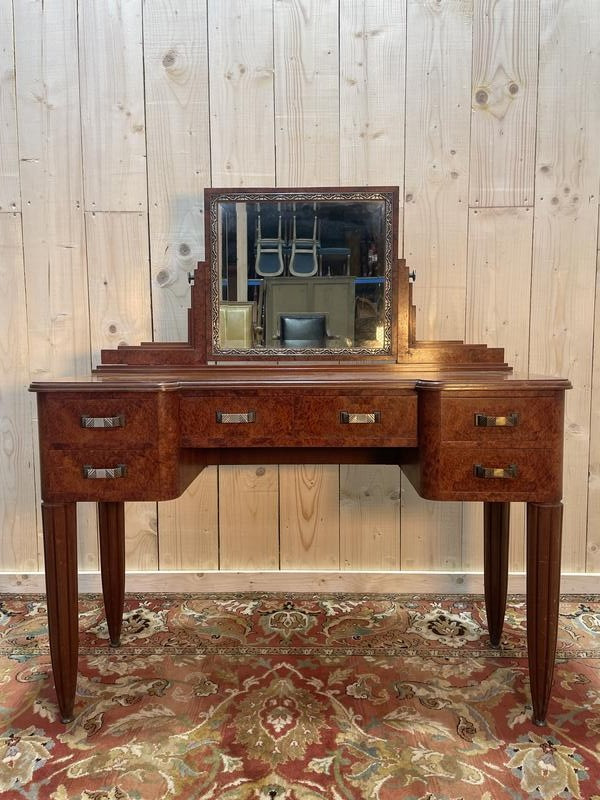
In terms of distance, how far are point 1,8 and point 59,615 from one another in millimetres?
2257

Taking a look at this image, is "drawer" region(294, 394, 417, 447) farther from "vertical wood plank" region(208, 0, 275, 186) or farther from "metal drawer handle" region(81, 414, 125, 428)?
"vertical wood plank" region(208, 0, 275, 186)

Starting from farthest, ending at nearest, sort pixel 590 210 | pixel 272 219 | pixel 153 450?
1. pixel 590 210
2. pixel 272 219
3. pixel 153 450

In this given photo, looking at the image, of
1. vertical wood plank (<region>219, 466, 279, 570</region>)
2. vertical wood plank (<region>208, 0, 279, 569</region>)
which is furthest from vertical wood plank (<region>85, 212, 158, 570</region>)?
vertical wood plank (<region>219, 466, 279, 570</region>)

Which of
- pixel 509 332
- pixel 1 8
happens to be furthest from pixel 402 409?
pixel 1 8

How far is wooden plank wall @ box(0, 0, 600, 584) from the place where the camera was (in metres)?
2.09

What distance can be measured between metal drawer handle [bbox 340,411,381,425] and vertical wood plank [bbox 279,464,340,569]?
756 millimetres

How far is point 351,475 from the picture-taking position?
2244 mm

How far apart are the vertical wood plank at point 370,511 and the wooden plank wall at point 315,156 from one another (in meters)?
0.02

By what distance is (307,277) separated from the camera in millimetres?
1970

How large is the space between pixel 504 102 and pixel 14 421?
234cm

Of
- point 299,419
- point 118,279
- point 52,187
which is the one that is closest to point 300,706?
point 299,419

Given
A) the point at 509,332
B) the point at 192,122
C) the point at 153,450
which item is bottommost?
the point at 153,450

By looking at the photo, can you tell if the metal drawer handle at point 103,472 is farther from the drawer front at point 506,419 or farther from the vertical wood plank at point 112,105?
the vertical wood plank at point 112,105

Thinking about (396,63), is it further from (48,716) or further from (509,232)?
(48,716)
